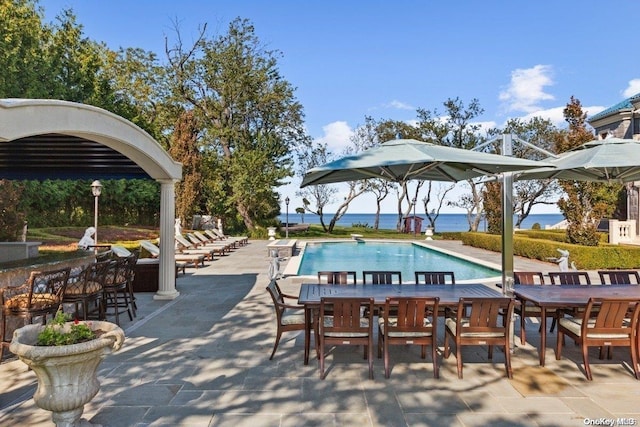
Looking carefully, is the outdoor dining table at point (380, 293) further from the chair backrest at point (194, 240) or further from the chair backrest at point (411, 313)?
the chair backrest at point (194, 240)

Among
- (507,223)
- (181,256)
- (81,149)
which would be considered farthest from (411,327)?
(181,256)

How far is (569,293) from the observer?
17.2 feet

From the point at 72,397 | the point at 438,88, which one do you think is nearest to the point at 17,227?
the point at 72,397

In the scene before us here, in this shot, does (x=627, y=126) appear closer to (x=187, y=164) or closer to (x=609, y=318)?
(x=609, y=318)

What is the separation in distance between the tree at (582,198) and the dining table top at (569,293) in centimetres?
975

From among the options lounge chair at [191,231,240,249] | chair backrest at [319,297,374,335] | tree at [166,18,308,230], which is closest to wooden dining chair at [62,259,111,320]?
chair backrest at [319,297,374,335]

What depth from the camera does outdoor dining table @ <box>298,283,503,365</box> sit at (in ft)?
15.6

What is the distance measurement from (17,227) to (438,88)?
1011 inches

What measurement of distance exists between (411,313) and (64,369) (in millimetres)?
3344

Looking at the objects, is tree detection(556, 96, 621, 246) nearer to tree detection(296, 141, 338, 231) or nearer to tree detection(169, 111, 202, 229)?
tree detection(169, 111, 202, 229)

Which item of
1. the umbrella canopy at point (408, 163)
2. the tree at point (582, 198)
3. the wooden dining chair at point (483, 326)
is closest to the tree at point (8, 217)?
the umbrella canopy at point (408, 163)

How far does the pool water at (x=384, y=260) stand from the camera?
1319cm

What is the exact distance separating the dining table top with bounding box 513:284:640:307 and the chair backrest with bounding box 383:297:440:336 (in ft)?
4.60

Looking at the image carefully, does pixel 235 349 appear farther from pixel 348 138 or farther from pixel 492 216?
pixel 348 138
